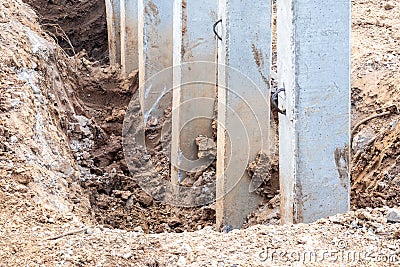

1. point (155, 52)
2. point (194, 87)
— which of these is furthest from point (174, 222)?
point (155, 52)

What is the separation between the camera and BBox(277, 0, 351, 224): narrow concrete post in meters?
3.78

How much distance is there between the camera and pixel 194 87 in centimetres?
628

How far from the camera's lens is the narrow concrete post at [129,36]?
9023 mm

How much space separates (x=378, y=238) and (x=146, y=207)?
349 centimetres

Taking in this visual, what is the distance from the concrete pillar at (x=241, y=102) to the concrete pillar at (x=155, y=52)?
8.11ft

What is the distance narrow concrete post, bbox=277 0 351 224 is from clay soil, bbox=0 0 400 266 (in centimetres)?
36

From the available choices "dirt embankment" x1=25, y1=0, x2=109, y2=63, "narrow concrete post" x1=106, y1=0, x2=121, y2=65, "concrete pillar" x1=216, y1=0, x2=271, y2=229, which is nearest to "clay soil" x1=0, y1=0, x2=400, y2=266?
"concrete pillar" x1=216, y1=0, x2=271, y2=229

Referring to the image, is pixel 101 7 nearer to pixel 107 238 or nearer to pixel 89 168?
pixel 89 168

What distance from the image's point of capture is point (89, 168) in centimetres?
642

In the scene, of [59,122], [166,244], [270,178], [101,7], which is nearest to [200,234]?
[166,244]

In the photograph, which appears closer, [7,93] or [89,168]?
[7,93]

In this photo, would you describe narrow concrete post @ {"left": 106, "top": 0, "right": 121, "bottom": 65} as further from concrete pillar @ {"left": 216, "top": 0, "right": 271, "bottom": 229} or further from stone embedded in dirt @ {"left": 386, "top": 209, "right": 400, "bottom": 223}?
stone embedded in dirt @ {"left": 386, "top": 209, "right": 400, "bottom": 223}

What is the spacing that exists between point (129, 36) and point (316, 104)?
18.5ft

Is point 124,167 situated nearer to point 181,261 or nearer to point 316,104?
point 316,104
